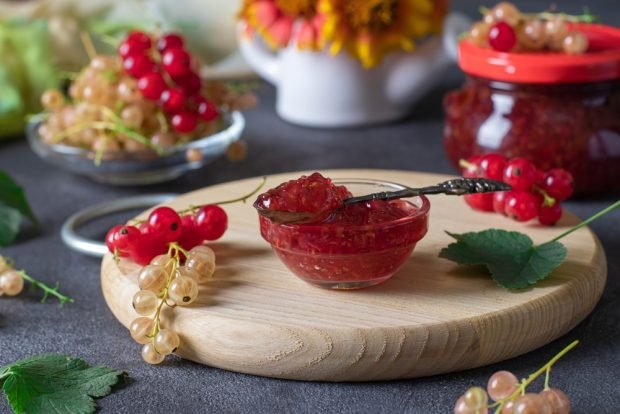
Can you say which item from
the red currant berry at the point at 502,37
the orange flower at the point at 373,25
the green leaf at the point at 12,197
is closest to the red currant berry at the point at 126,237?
the green leaf at the point at 12,197

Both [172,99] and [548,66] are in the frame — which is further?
[172,99]

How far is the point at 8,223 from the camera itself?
1.16 metres

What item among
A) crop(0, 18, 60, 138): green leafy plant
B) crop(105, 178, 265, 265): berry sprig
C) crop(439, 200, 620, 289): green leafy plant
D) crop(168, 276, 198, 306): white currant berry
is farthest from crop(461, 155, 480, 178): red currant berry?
crop(0, 18, 60, 138): green leafy plant

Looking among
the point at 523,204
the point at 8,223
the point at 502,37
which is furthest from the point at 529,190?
the point at 8,223

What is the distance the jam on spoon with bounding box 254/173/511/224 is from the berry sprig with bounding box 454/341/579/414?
20 cm

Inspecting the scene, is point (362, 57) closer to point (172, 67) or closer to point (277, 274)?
point (172, 67)

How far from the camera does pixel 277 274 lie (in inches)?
35.0

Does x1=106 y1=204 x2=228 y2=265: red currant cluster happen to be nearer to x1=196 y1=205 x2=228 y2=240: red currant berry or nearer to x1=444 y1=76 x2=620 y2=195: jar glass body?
x1=196 y1=205 x2=228 y2=240: red currant berry

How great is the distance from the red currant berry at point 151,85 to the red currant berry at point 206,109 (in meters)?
0.06

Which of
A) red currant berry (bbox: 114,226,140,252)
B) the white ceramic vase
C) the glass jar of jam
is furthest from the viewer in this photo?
the white ceramic vase

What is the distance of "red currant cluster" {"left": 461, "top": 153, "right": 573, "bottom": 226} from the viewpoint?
97 cm

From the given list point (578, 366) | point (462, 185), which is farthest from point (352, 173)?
point (578, 366)

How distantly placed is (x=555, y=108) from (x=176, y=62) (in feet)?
1.64

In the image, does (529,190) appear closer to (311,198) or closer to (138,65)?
(311,198)
